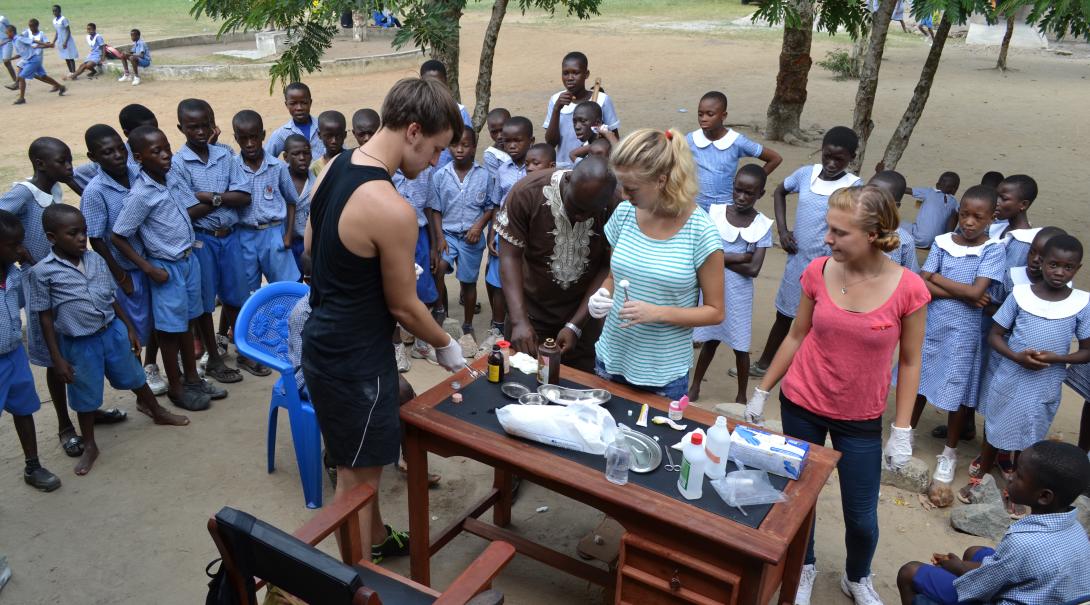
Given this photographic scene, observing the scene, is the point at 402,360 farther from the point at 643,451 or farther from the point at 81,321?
the point at 643,451

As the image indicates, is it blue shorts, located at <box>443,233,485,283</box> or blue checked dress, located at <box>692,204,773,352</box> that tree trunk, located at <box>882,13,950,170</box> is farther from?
blue shorts, located at <box>443,233,485,283</box>

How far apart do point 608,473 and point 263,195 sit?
3491 mm

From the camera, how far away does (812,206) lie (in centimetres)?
500

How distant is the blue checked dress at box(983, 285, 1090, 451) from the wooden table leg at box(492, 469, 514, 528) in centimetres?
253

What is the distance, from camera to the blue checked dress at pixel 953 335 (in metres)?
4.31

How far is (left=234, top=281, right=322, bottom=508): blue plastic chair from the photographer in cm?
389

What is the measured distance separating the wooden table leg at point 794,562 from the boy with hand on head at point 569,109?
4.25 metres

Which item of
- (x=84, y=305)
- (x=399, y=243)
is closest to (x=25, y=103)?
(x=84, y=305)

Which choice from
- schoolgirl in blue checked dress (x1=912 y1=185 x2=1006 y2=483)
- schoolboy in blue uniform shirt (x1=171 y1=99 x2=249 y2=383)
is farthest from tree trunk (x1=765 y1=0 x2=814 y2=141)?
schoolboy in blue uniform shirt (x1=171 y1=99 x2=249 y2=383)

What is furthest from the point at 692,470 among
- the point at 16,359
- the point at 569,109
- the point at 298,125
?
the point at 298,125

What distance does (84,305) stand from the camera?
406 centimetres

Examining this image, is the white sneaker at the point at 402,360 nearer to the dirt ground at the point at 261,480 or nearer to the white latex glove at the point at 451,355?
the dirt ground at the point at 261,480

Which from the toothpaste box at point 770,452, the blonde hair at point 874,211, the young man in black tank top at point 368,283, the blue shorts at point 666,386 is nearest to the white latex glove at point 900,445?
the toothpaste box at point 770,452

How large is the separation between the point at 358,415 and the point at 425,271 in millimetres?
2676
